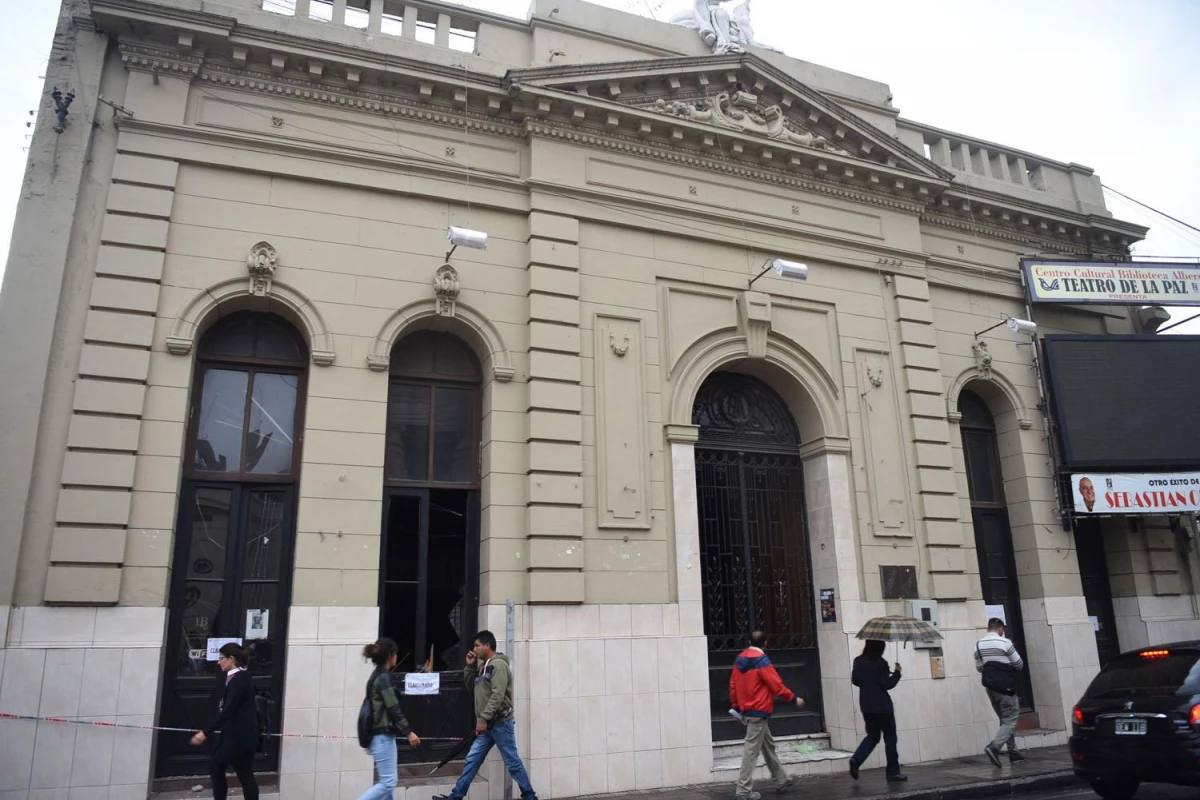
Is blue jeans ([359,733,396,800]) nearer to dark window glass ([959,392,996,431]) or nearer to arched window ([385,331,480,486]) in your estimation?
arched window ([385,331,480,486])

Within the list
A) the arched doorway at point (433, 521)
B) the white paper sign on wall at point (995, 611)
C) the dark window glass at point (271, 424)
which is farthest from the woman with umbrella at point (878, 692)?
the dark window glass at point (271, 424)

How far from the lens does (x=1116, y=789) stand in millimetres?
9508

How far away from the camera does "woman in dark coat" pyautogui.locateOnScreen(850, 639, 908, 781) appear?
37.2ft

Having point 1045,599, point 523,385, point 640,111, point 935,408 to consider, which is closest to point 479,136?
point 640,111

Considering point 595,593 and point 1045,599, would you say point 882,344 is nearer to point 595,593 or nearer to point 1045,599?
point 1045,599

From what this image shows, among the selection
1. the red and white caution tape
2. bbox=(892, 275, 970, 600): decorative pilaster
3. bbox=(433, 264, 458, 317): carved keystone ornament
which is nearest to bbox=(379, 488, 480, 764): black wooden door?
the red and white caution tape

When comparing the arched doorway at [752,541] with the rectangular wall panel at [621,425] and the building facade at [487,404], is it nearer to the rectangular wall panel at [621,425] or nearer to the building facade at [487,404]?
the building facade at [487,404]

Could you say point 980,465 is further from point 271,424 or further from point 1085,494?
point 271,424

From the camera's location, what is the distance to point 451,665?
38.3ft

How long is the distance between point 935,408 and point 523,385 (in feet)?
24.9

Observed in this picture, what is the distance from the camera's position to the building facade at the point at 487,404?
10312 millimetres

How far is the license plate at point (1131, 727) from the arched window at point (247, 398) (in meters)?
10.4

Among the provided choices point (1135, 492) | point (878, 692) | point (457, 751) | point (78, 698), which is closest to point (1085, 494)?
point (1135, 492)

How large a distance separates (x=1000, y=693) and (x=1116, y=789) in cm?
285
